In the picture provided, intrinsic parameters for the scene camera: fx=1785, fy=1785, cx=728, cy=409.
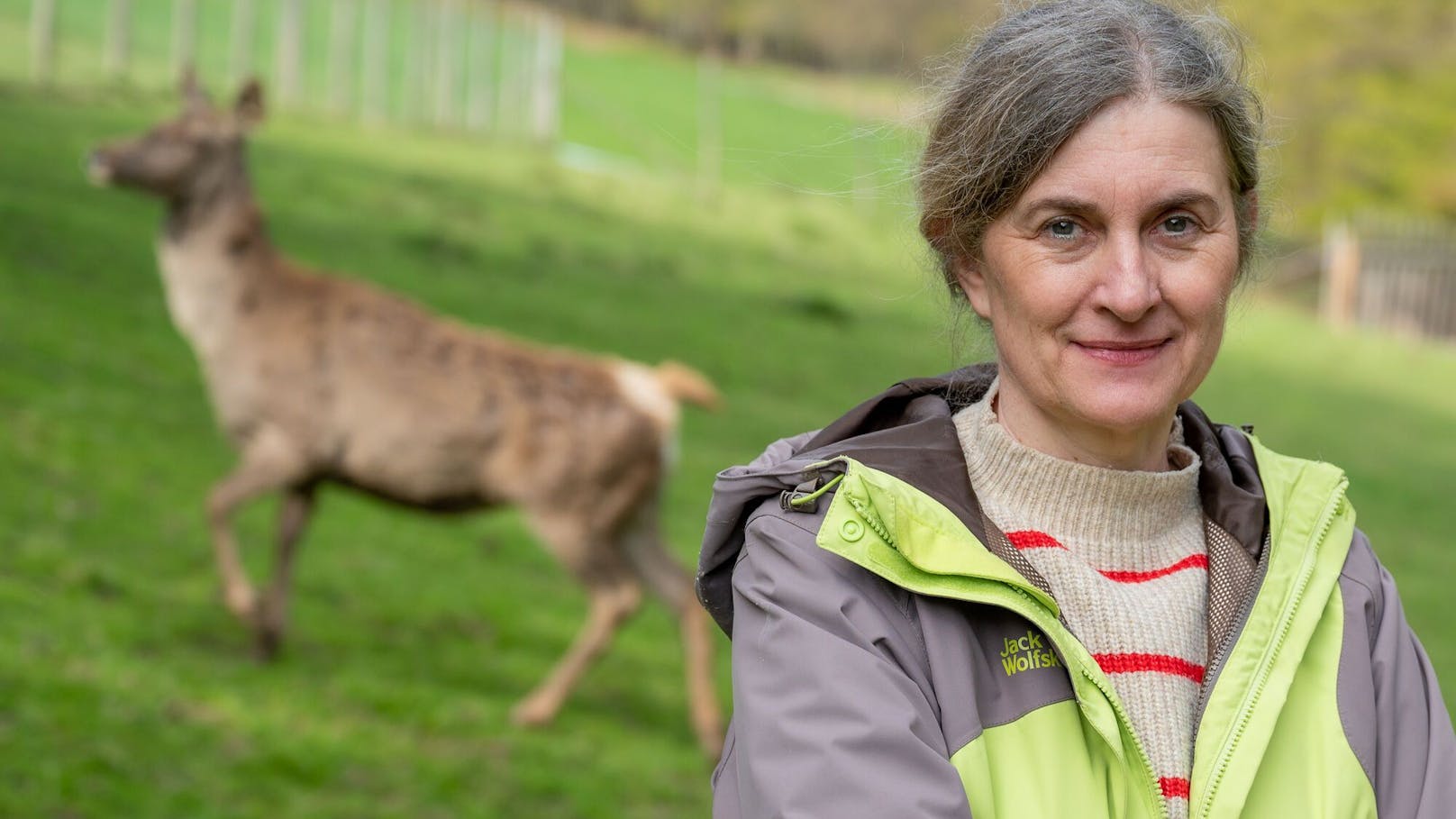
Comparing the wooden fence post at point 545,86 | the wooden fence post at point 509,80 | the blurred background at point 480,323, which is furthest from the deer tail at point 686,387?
the wooden fence post at point 545,86

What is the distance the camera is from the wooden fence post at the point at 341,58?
837 inches

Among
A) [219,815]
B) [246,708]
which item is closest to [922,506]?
[219,815]

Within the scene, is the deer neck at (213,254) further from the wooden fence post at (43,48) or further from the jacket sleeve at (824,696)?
the wooden fence post at (43,48)

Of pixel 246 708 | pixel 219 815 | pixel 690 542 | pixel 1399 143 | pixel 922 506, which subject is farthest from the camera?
pixel 1399 143

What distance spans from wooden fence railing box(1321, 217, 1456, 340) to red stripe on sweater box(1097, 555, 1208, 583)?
87.3ft

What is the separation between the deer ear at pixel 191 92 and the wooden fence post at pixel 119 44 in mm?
10181

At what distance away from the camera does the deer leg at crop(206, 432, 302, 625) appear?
740 cm

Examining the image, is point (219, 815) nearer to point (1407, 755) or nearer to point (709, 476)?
point (1407, 755)

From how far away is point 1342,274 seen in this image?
27.6 meters

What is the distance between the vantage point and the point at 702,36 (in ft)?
184

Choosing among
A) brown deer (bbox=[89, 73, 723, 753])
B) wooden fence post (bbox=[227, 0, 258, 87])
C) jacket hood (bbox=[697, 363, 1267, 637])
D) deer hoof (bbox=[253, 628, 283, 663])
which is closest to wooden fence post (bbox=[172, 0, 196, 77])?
wooden fence post (bbox=[227, 0, 258, 87])

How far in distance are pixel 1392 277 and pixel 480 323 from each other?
18.9 meters

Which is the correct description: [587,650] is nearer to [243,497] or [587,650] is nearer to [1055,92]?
[243,497]

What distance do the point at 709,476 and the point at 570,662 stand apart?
3868 millimetres
